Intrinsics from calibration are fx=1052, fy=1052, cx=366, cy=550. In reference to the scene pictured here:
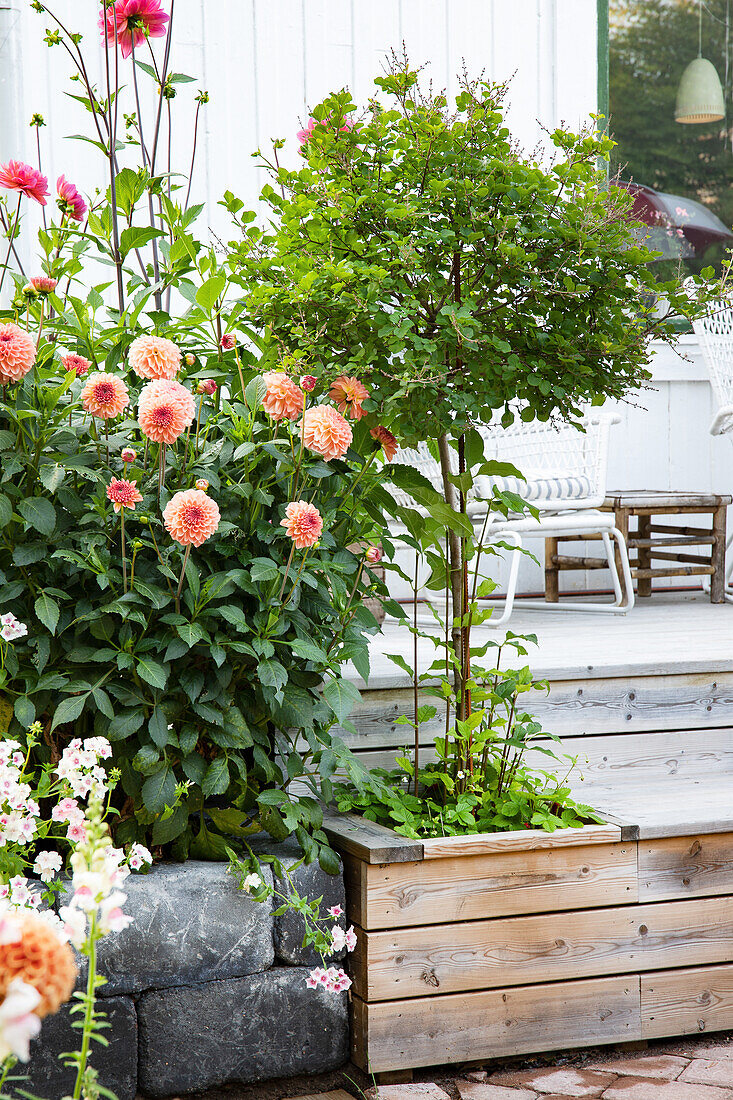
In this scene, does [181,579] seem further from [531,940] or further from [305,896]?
[531,940]

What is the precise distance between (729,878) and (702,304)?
0.98 meters

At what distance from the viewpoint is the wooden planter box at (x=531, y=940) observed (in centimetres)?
164

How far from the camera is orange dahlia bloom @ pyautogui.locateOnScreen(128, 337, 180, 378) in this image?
1.50 m

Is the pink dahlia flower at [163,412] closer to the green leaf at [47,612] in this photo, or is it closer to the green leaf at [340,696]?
the green leaf at [47,612]

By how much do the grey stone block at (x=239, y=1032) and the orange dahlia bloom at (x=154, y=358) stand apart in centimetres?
91

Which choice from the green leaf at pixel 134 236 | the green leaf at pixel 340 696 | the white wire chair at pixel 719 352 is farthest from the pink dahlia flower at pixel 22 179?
the white wire chair at pixel 719 352

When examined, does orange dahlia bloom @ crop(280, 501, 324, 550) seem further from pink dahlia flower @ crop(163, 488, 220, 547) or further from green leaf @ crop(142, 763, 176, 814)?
green leaf @ crop(142, 763, 176, 814)

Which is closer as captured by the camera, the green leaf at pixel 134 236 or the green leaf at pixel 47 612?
the green leaf at pixel 47 612

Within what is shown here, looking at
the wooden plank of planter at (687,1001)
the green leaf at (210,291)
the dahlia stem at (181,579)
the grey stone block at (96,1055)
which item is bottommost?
the wooden plank of planter at (687,1001)

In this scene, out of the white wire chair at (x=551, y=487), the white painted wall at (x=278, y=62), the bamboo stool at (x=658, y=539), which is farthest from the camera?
the bamboo stool at (x=658, y=539)

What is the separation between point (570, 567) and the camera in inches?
155

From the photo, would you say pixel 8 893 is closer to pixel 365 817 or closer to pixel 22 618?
pixel 22 618

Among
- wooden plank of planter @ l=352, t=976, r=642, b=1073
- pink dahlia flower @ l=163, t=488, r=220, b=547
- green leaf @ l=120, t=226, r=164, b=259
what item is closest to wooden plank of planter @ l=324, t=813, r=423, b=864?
wooden plank of planter @ l=352, t=976, r=642, b=1073

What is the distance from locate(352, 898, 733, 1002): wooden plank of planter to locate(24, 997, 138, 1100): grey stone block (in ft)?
1.17
